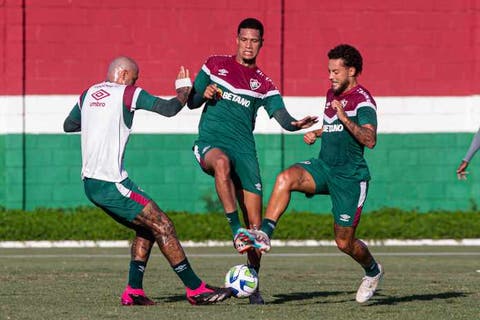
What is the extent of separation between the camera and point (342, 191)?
13039 millimetres

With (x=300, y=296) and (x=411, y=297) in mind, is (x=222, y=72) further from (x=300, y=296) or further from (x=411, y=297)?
(x=411, y=297)

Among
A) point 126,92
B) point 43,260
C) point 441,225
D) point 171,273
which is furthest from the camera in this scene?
point 441,225

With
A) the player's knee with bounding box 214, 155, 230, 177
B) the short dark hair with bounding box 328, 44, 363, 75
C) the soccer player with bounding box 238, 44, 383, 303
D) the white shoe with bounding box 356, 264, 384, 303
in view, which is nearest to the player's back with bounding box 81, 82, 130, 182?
the player's knee with bounding box 214, 155, 230, 177

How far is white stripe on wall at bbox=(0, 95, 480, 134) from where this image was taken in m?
24.0

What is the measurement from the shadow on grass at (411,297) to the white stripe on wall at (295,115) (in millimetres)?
10280

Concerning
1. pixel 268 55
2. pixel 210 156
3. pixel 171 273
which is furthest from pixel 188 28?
pixel 210 156

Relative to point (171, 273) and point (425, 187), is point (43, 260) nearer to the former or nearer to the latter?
point (171, 273)

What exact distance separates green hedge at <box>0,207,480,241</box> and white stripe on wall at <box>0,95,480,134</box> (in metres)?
1.51

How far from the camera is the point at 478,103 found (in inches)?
969

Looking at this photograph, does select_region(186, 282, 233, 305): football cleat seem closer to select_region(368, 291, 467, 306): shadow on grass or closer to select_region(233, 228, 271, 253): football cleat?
select_region(233, 228, 271, 253): football cleat

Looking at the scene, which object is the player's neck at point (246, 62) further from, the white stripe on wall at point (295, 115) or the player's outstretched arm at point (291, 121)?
the white stripe on wall at point (295, 115)

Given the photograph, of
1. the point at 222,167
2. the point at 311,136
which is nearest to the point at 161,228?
the point at 222,167

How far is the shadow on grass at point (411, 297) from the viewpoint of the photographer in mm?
13406

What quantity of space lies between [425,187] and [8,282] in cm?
1111
